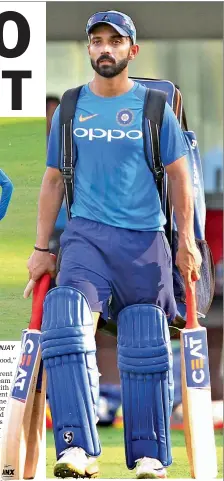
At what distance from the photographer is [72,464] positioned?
610 centimetres

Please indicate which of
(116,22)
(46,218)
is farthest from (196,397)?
(116,22)

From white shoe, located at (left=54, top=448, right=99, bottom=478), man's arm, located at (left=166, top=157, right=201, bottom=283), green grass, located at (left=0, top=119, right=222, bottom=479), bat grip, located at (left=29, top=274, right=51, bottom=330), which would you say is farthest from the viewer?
green grass, located at (left=0, top=119, right=222, bottom=479)

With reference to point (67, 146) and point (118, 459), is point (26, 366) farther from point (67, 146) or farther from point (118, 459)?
point (67, 146)

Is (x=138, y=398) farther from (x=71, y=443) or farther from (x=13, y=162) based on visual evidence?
(x=13, y=162)

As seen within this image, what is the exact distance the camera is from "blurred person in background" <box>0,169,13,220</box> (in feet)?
21.7

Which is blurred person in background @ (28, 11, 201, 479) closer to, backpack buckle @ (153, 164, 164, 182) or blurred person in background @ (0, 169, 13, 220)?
backpack buckle @ (153, 164, 164, 182)

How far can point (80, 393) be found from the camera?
6.11 m

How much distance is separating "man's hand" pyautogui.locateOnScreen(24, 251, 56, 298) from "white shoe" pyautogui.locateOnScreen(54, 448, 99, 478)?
84 centimetres

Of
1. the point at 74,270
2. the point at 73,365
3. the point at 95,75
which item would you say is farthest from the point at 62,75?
the point at 73,365

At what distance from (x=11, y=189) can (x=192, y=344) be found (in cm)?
115

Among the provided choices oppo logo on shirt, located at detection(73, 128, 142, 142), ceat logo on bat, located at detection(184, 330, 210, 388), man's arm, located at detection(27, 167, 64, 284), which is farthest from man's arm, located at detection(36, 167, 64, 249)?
ceat logo on bat, located at detection(184, 330, 210, 388)

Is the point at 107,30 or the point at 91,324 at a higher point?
the point at 107,30

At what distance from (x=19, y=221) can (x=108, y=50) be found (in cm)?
94

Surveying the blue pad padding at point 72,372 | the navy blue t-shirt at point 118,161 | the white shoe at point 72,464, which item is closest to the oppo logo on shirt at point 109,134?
the navy blue t-shirt at point 118,161
